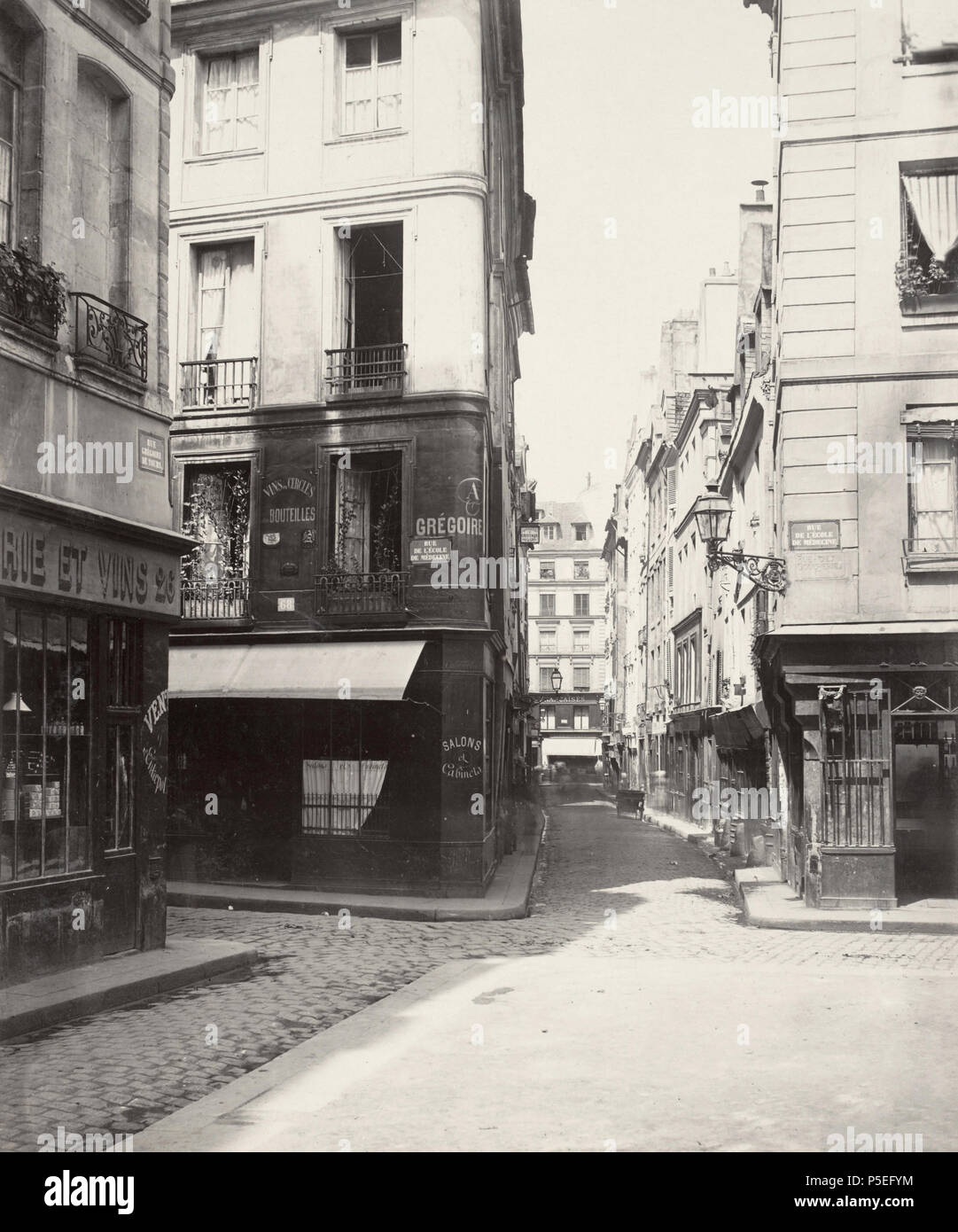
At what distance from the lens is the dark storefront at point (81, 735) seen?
9.53 m

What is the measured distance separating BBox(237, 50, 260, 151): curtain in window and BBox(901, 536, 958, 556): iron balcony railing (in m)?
11.2

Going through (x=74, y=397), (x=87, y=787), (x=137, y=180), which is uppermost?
(x=137, y=180)

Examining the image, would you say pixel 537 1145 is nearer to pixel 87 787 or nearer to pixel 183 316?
pixel 87 787

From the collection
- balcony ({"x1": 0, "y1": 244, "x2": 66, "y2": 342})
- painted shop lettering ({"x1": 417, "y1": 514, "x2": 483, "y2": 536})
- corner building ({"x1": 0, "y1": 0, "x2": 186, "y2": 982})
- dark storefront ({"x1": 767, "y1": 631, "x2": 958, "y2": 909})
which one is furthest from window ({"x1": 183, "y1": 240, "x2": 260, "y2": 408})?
dark storefront ({"x1": 767, "y1": 631, "x2": 958, "y2": 909})

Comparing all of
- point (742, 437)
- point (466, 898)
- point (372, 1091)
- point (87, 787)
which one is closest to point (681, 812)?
point (742, 437)

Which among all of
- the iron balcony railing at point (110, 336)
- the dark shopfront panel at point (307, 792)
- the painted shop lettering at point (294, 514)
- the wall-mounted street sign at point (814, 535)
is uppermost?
the iron balcony railing at point (110, 336)

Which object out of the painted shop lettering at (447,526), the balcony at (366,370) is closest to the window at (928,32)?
the balcony at (366,370)

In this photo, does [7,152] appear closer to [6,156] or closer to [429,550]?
[6,156]

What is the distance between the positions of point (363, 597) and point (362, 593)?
0.24 feet

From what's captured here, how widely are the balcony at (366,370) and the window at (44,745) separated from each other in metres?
8.20

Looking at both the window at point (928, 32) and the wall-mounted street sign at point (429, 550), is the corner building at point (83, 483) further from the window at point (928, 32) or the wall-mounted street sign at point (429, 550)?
the window at point (928, 32)

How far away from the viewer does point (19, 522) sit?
9.34 meters

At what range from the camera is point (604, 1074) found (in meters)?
6.85
